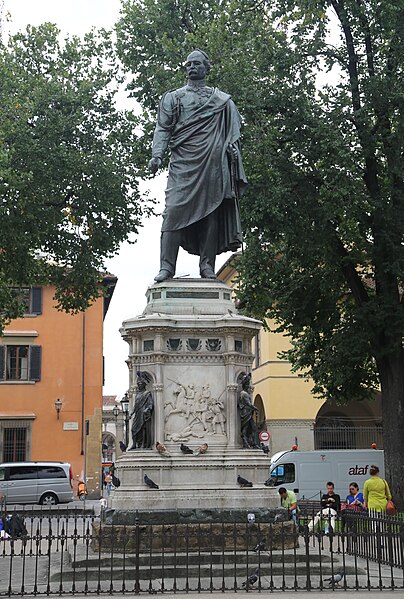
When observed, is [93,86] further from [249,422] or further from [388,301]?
[249,422]

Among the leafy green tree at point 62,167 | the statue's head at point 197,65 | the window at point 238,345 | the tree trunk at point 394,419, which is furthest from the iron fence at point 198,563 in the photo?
the leafy green tree at point 62,167

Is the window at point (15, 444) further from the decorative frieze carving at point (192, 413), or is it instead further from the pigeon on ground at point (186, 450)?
the pigeon on ground at point (186, 450)

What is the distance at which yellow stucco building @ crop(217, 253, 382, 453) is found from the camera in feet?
139

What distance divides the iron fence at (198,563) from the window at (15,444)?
29603mm

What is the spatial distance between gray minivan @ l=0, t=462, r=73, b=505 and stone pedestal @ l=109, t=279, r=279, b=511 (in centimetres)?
2355

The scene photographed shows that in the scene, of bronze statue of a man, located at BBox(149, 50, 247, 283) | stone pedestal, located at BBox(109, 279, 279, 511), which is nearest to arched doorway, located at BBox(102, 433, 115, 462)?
bronze statue of a man, located at BBox(149, 50, 247, 283)

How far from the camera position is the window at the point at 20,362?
40688 mm

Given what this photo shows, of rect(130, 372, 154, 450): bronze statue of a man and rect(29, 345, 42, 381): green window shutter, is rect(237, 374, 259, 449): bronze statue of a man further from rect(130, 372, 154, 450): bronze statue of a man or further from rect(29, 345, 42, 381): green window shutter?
rect(29, 345, 42, 381): green window shutter

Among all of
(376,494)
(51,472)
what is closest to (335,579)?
(376,494)

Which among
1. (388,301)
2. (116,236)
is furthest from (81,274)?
(388,301)

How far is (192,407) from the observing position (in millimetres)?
11211

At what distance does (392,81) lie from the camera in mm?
19922

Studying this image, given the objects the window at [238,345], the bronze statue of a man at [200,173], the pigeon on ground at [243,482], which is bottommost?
the pigeon on ground at [243,482]

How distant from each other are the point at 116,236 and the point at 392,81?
9336 millimetres
